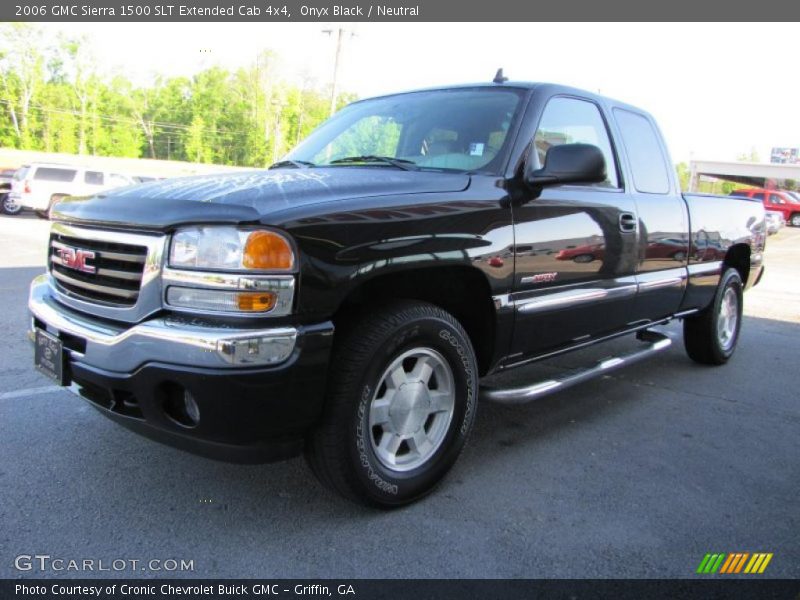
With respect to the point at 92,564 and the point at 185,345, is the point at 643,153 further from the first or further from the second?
the point at 92,564

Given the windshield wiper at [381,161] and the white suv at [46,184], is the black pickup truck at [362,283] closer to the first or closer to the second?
the windshield wiper at [381,161]

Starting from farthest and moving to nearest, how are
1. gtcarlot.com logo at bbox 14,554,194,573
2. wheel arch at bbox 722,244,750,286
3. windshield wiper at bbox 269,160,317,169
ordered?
wheel arch at bbox 722,244,750,286, windshield wiper at bbox 269,160,317,169, gtcarlot.com logo at bbox 14,554,194,573

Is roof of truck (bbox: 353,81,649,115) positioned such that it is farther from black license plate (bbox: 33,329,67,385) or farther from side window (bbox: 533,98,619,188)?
black license plate (bbox: 33,329,67,385)

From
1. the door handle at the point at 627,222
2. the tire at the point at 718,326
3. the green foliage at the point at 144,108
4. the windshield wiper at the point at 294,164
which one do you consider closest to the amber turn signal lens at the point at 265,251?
the windshield wiper at the point at 294,164

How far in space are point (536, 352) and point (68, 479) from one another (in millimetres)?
2386

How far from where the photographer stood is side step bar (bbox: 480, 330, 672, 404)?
3057 mm

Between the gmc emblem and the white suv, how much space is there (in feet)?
58.8

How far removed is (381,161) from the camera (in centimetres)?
327

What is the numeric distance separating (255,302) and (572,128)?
7.86 ft

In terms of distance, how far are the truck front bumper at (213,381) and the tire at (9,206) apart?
20814mm

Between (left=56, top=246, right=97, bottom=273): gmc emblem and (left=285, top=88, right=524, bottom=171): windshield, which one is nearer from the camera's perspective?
(left=56, top=246, right=97, bottom=273): gmc emblem

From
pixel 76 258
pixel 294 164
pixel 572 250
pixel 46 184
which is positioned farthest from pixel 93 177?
pixel 572 250

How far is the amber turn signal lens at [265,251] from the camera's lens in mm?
2154
